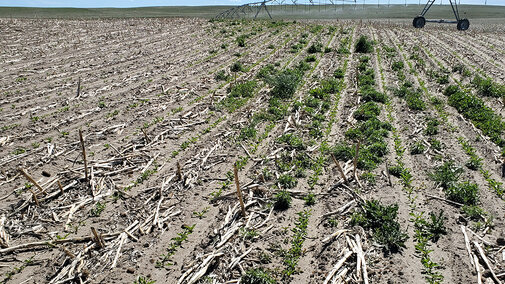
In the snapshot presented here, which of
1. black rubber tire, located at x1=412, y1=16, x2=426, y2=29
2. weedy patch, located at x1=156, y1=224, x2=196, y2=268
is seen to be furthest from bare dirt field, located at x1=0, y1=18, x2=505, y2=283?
black rubber tire, located at x1=412, y1=16, x2=426, y2=29

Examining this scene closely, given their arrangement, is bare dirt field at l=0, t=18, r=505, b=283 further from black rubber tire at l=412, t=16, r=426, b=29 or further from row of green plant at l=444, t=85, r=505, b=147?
black rubber tire at l=412, t=16, r=426, b=29

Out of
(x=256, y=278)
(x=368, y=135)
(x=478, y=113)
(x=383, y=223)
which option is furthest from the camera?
(x=478, y=113)

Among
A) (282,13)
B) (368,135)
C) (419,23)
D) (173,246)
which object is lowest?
(173,246)

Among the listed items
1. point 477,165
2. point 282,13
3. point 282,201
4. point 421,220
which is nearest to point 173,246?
point 282,201

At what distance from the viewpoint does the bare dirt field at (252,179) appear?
16.9 ft

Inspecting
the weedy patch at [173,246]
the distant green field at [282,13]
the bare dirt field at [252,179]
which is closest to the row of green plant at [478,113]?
the bare dirt field at [252,179]

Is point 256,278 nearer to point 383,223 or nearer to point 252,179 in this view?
point 383,223

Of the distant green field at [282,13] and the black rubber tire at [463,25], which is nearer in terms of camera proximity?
the black rubber tire at [463,25]

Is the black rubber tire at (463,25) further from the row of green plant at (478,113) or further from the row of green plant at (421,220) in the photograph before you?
the row of green plant at (421,220)

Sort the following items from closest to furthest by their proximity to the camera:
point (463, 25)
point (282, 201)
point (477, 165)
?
point (282, 201) < point (477, 165) < point (463, 25)

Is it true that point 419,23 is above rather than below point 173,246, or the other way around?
above

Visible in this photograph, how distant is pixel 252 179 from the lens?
7.39 m

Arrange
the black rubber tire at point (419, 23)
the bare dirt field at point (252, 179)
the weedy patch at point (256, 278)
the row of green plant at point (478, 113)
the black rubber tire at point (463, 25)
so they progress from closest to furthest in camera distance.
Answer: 1. the weedy patch at point (256, 278)
2. the bare dirt field at point (252, 179)
3. the row of green plant at point (478, 113)
4. the black rubber tire at point (463, 25)
5. the black rubber tire at point (419, 23)

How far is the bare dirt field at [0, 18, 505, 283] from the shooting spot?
5148mm
